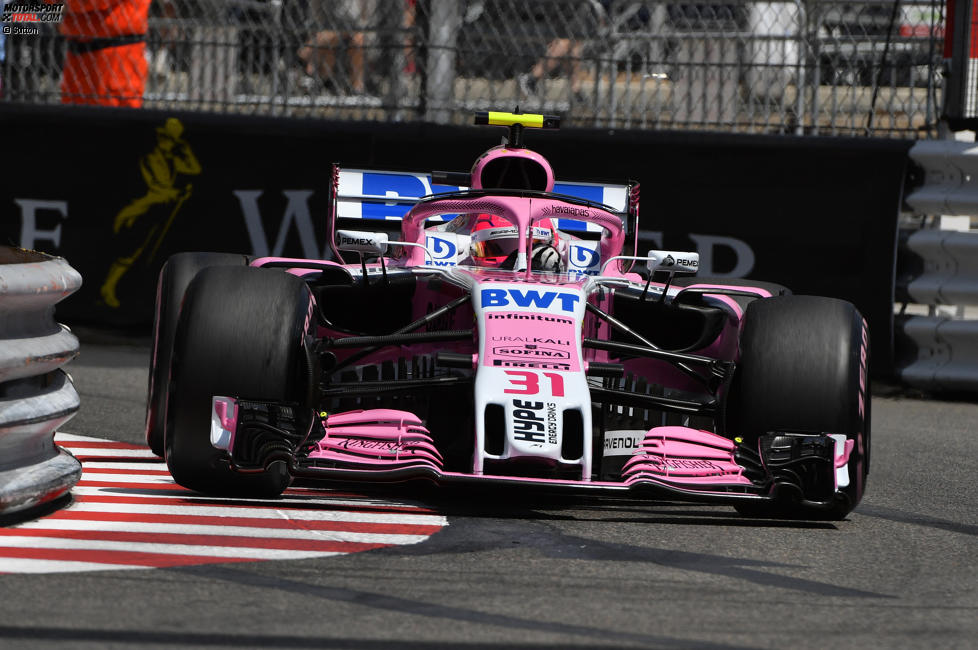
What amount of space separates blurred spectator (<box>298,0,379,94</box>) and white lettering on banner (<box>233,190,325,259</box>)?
2.45 feet

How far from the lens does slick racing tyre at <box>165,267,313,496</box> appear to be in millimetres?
5520

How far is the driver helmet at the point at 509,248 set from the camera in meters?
6.92

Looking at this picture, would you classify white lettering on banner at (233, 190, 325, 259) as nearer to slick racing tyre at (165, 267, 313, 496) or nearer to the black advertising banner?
the black advertising banner

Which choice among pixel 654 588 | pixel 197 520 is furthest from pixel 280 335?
pixel 654 588

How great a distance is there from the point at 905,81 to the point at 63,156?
5.38m

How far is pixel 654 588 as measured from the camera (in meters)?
4.46

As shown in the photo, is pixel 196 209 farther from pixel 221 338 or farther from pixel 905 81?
pixel 221 338

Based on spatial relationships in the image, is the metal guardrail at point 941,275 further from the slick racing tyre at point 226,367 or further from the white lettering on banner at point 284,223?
the slick racing tyre at point 226,367

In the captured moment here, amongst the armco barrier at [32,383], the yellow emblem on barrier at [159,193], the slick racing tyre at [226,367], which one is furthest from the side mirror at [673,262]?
the yellow emblem on barrier at [159,193]

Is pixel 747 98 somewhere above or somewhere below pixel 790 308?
above

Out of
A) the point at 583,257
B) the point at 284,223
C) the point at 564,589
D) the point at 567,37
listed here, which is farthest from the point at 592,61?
the point at 564,589

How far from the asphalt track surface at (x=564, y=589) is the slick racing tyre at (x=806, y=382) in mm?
251

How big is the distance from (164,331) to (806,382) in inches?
97.2

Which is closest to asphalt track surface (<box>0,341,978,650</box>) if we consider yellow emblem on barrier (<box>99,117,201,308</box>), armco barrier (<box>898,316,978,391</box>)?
armco barrier (<box>898,316,978,391</box>)
